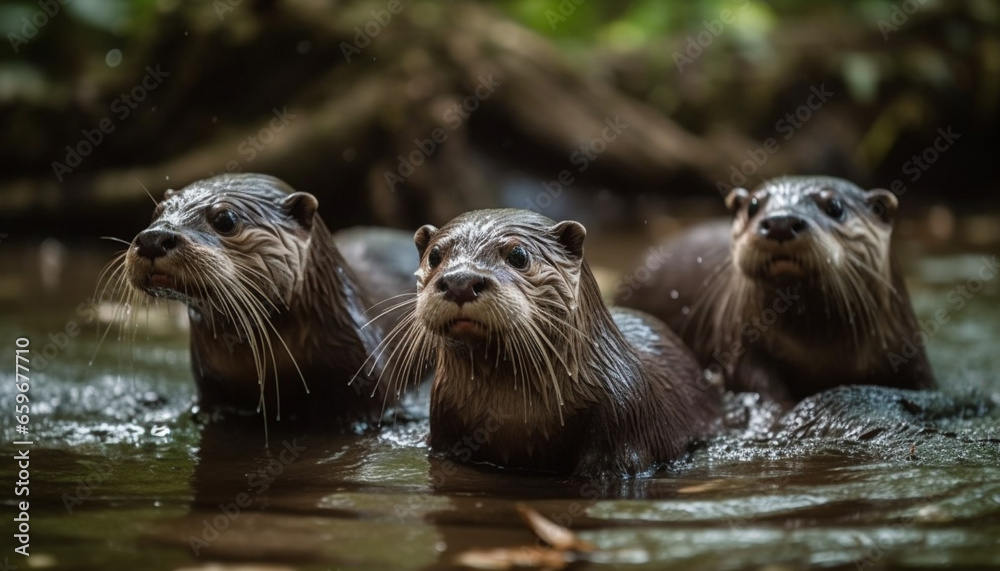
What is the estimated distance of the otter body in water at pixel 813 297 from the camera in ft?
14.3

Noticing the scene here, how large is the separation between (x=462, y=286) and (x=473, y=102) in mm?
5730

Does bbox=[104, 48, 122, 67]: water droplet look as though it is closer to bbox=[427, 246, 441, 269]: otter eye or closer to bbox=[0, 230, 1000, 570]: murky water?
bbox=[0, 230, 1000, 570]: murky water

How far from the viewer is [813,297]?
449cm

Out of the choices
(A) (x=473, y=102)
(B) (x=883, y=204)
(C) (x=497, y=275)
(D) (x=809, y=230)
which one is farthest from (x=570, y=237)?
(A) (x=473, y=102)

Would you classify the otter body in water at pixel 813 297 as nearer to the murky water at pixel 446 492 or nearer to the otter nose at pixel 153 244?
the murky water at pixel 446 492

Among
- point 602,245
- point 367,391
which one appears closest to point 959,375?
point 367,391

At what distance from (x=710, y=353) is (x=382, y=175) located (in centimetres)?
379

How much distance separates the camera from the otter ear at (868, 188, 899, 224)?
182 inches

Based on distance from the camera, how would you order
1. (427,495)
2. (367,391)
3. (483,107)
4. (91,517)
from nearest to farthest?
1. (91,517)
2. (427,495)
3. (367,391)
4. (483,107)

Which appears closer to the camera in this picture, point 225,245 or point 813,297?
point 225,245

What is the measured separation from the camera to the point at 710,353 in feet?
16.7

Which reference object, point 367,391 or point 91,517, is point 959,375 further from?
point 91,517

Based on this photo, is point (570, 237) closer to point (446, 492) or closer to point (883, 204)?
point (446, 492)

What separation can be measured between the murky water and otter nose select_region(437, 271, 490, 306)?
59 cm
